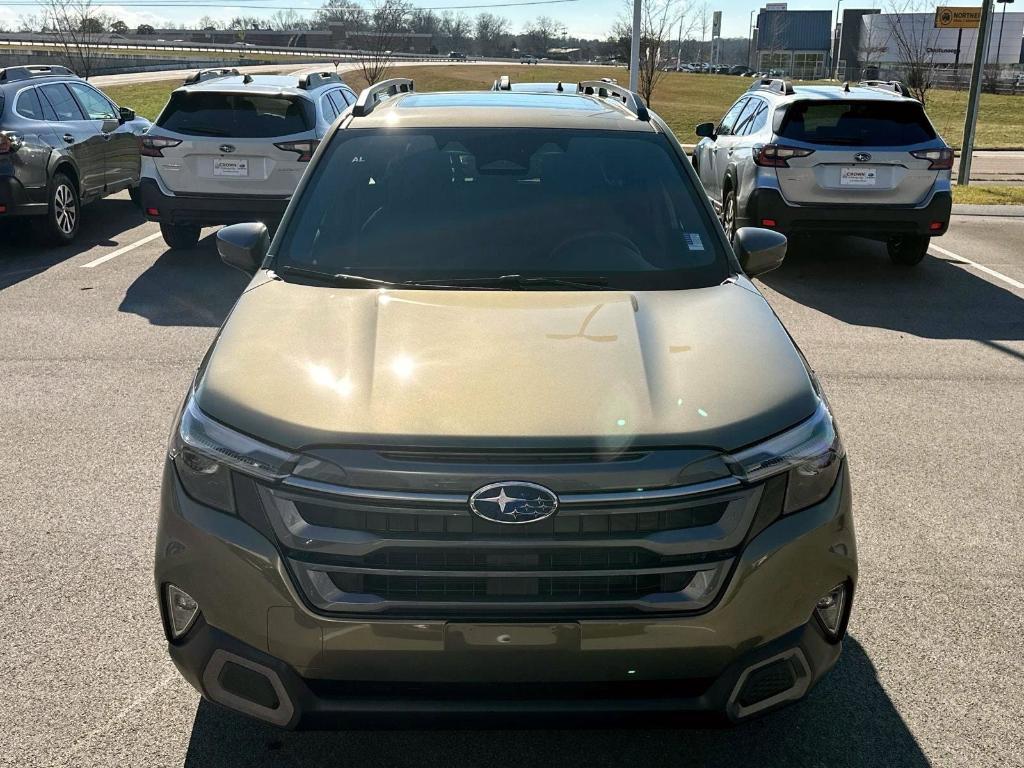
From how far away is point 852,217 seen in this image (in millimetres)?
10141

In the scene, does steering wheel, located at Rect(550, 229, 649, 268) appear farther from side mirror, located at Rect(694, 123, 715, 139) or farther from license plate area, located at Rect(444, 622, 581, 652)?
side mirror, located at Rect(694, 123, 715, 139)

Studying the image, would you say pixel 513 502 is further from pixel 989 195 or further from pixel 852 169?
pixel 989 195

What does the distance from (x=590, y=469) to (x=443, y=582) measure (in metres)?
0.44

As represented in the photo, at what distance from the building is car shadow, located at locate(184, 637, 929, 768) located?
118 m

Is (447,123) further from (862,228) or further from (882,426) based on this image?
(862,228)

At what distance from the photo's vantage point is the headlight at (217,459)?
2600 mm

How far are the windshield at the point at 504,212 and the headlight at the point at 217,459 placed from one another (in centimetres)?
110

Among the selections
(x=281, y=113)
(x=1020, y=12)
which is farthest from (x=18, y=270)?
(x=1020, y=12)

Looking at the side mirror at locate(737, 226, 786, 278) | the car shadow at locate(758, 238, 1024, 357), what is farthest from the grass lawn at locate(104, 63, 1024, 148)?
the side mirror at locate(737, 226, 786, 278)

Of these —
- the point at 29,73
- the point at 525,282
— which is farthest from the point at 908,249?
the point at 29,73

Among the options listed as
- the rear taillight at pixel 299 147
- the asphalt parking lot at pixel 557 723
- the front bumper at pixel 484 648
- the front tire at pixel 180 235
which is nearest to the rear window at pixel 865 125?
the asphalt parking lot at pixel 557 723

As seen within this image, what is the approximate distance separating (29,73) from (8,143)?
1.92 m

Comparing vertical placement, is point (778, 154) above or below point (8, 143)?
below

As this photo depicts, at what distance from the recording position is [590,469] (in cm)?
253
